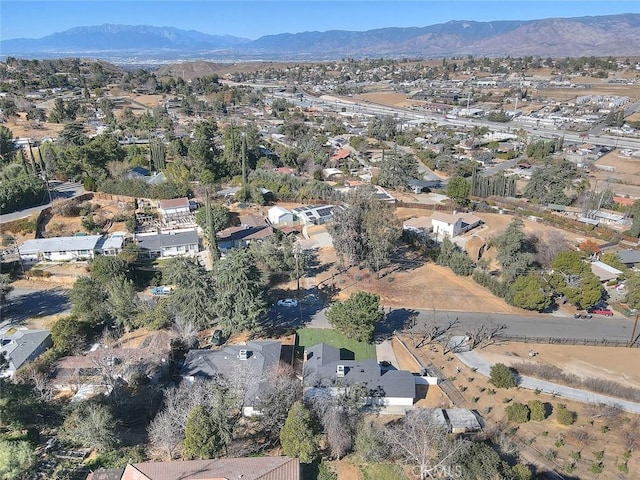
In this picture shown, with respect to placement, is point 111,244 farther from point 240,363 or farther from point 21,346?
point 240,363

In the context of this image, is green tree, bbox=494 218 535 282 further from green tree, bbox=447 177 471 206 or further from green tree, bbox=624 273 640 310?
green tree, bbox=447 177 471 206

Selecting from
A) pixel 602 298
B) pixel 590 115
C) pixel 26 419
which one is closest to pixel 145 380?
pixel 26 419

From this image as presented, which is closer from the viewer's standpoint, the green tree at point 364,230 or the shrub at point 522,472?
the shrub at point 522,472

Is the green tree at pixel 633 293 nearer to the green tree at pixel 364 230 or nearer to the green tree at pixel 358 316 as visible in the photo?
the green tree at pixel 364 230

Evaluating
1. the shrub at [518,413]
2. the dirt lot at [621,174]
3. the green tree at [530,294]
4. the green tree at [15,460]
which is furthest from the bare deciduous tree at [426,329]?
the dirt lot at [621,174]

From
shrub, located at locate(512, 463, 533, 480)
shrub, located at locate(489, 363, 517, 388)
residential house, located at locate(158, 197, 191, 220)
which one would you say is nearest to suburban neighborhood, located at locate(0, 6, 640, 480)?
residential house, located at locate(158, 197, 191, 220)

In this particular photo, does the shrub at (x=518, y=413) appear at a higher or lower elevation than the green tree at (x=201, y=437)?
lower
